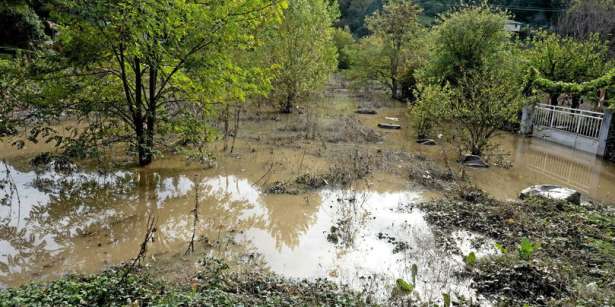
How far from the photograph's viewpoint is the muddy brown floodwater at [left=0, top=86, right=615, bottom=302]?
231 inches

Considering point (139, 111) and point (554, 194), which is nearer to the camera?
point (554, 194)

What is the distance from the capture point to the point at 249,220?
7660 millimetres

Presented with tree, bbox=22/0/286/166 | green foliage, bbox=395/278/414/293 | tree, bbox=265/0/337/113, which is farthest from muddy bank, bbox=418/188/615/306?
tree, bbox=265/0/337/113

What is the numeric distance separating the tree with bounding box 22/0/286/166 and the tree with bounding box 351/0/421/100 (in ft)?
61.8

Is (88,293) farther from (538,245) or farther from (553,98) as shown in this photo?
(553,98)

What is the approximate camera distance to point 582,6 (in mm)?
34406

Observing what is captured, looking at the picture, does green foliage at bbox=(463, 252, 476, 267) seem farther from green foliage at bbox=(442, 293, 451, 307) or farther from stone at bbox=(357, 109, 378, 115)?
stone at bbox=(357, 109, 378, 115)

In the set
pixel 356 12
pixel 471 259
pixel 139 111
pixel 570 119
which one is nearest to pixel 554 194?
pixel 471 259

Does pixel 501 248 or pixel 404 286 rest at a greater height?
pixel 501 248

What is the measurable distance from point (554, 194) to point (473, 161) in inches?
136

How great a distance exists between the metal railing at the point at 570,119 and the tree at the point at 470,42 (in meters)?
3.33

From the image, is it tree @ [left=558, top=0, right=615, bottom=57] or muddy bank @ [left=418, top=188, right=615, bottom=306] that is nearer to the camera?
muddy bank @ [left=418, top=188, right=615, bottom=306]

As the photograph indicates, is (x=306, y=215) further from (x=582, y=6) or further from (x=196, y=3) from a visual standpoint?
(x=582, y=6)

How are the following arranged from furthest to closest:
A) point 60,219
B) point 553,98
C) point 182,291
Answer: point 553,98 < point 60,219 < point 182,291
